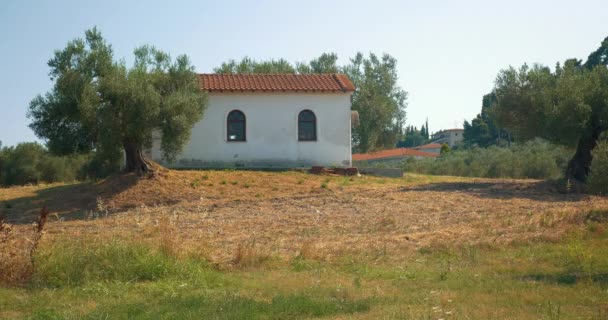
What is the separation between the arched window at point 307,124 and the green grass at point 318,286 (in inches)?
676

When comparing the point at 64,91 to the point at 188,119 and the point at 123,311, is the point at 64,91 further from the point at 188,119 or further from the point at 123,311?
the point at 123,311

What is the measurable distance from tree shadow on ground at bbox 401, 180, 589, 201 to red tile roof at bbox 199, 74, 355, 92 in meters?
6.83

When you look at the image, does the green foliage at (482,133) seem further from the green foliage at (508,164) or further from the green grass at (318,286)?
the green grass at (318,286)

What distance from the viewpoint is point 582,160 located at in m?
24.0

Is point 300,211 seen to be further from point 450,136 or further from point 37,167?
point 450,136

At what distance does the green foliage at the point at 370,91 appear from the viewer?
39188mm

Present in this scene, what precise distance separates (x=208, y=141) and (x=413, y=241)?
16287 mm

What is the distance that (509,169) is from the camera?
38031mm

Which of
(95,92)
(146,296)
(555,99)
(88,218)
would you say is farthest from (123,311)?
(555,99)

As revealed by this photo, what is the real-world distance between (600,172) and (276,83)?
1706cm

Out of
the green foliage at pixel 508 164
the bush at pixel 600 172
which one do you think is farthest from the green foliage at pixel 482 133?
the bush at pixel 600 172

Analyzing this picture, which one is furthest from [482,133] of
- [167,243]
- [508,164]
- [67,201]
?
[167,243]

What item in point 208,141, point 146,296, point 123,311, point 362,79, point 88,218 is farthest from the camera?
point 362,79

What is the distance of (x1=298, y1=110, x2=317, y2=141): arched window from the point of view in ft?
93.0
